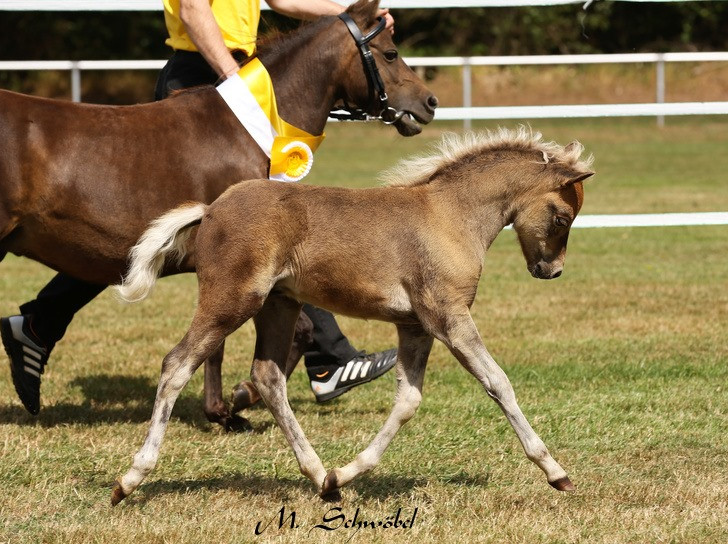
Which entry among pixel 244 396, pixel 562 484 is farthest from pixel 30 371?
pixel 562 484

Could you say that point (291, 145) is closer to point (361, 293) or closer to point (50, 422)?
point (361, 293)

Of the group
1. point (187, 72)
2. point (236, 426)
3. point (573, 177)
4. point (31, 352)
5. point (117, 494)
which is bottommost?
point (236, 426)

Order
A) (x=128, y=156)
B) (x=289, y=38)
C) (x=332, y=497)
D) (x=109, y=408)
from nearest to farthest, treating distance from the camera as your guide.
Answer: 1. (x=332, y=497)
2. (x=128, y=156)
3. (x=289, y=38)
4. (x=109, y=408)

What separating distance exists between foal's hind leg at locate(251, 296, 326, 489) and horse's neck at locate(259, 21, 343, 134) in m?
1.17

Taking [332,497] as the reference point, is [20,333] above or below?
below

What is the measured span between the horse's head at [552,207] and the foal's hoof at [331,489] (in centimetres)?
117

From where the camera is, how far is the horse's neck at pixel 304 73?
17.4 ft

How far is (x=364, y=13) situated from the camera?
5285 millimetres

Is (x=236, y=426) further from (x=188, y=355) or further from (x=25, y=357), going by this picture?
(x=188, y=355)

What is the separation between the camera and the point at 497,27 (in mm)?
30984

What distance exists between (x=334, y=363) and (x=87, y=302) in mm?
1297

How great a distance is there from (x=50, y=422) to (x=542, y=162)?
2791 millimetres

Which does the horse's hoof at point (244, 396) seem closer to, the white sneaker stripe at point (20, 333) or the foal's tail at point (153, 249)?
the white sneaker stripe at point (20, 333)

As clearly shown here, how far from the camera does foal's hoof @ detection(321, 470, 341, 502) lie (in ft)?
13.6
